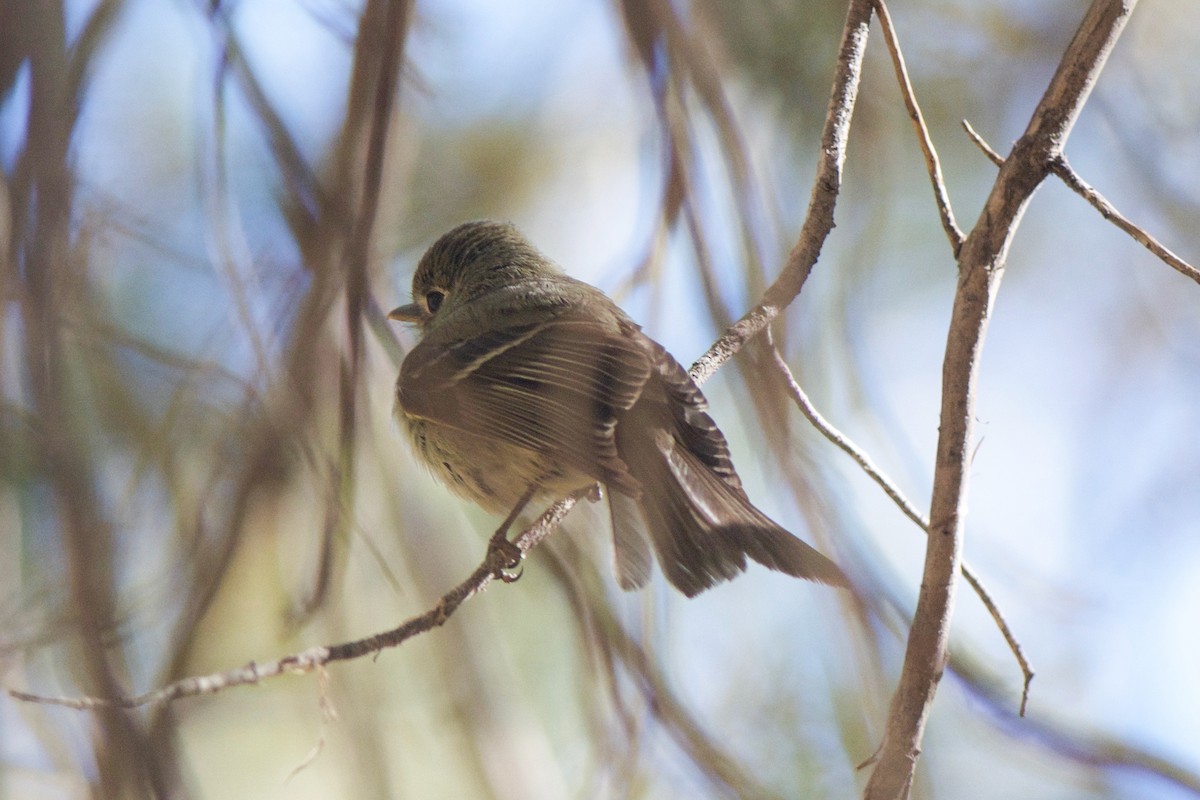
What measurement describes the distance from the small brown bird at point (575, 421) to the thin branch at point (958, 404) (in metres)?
0.26

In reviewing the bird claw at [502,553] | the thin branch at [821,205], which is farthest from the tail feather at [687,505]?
the bird claw at [502,553]

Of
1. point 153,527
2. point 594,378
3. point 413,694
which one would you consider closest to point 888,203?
point 594,378

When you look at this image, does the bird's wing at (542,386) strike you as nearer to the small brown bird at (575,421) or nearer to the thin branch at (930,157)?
the small brown bird at (575,421)

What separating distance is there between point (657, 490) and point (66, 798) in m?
0.93

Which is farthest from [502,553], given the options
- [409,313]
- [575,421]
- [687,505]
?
[409,313]

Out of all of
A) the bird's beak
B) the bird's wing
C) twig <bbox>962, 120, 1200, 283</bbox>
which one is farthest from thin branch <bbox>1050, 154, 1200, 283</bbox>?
the bird's beak

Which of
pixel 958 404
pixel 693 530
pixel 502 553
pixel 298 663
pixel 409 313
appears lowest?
pixel 298 663

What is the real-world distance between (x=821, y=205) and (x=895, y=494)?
0.53 m

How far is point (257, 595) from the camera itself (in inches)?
66.6

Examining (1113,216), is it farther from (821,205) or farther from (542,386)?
(542,386)

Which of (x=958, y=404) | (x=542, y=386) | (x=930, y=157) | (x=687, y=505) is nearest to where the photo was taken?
(x=958, y=404)

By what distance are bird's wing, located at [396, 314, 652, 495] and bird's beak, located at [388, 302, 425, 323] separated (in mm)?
197

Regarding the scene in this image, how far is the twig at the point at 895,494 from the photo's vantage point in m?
1.49

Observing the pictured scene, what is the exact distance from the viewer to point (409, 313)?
7.97 feet
